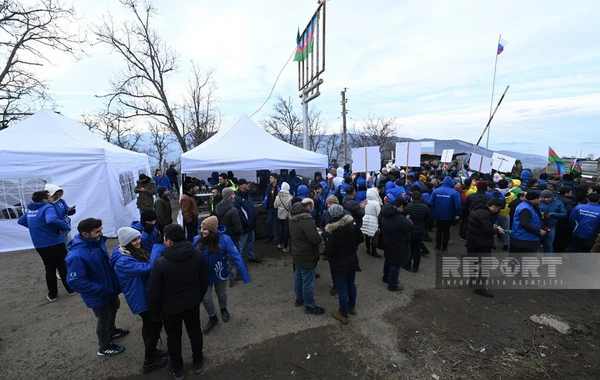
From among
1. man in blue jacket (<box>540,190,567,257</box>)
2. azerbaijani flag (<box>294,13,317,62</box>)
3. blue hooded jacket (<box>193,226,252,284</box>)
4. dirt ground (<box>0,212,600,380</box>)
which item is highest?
azerbaijani flag (<box>294,13,317,62</box>)

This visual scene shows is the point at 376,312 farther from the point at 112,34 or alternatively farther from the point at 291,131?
the point at 291,131

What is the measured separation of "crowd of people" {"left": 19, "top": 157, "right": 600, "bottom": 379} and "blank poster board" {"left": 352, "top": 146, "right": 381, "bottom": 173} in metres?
0.78

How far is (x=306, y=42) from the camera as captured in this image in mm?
11055

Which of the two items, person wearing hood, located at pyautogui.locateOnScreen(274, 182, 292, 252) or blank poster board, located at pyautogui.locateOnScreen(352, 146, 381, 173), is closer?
person wearing hood, located at pyautogui.locateOnScreen(274, 182, 292, 252)

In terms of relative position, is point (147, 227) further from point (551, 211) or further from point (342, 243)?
point (551, 211)

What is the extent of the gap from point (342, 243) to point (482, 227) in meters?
2.46

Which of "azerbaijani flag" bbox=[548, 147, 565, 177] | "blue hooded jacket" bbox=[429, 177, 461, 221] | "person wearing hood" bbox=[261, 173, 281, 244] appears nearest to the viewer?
"blue hooded jacket" bbox=[429, 177, 461, 221]

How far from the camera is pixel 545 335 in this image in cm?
348

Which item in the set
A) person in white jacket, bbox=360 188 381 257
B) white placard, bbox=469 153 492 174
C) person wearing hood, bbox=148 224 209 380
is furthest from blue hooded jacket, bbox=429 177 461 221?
person wearing hood, bbox=148 224 209 380

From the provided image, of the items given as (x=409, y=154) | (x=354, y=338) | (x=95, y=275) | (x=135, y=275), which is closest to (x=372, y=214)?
(x=354, y=338)

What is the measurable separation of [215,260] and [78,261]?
4.58 ft

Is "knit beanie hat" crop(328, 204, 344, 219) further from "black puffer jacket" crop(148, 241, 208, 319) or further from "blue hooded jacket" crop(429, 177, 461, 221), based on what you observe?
"blue hooded jacket" crop(429, 177, 461, 221)

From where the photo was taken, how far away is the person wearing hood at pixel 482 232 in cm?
411

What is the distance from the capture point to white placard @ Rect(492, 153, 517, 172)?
29.2ft
